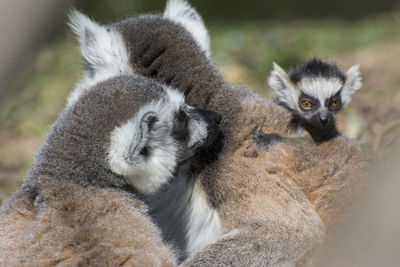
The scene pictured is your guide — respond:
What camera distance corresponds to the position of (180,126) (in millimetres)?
4203

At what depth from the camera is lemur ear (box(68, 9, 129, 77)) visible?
15.3 ft

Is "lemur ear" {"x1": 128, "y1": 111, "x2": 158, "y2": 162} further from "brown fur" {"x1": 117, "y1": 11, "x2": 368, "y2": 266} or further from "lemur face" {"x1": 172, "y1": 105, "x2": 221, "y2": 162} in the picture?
"brown fur" {"x1": 117, "y1": 11, "x2": 368, "y2": 266}

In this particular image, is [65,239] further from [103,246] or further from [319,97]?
[319,97]

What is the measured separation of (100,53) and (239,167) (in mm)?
1640

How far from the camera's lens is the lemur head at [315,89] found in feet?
17.6

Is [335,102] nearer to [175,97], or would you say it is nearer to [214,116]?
[214,116]

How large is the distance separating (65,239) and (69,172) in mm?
538

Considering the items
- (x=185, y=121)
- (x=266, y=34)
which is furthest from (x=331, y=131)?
(x=266, y=34)

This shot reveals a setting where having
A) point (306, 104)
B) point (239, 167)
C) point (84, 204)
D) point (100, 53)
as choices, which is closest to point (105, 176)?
point (84, 204)

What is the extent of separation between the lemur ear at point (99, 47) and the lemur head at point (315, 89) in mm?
1808

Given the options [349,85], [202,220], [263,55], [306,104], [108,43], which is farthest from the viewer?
[263,55]

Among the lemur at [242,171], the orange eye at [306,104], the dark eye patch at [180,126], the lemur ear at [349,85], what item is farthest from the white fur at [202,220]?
the lemur ear at [349,85]

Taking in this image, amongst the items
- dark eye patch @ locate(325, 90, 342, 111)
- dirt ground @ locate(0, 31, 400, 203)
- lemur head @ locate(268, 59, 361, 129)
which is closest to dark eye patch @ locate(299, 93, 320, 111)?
lemur head @ locate(268, 59, 361, 129)

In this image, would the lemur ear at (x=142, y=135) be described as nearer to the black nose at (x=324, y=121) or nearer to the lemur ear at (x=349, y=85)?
the black nose at (x=324, y=121)
